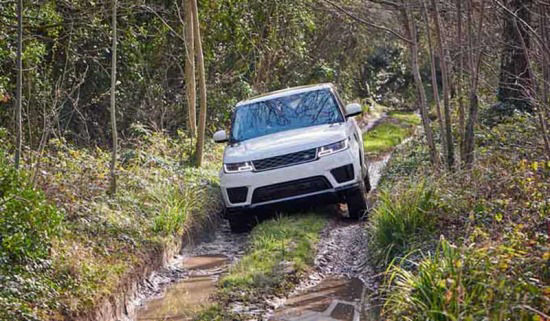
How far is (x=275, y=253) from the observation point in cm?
848

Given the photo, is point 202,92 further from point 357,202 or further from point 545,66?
point 545,66

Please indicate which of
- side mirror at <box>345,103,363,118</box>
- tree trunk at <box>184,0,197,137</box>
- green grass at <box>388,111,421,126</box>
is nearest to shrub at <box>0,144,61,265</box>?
side mirror at <box>345,103,363,118</box>

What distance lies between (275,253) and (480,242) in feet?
9.71

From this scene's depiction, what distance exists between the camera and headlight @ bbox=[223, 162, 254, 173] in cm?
1009

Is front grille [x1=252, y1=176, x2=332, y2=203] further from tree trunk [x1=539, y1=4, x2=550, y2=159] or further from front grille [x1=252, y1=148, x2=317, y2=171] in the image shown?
tree trunk [x1=539, y1=4, x2=550, y2=159]

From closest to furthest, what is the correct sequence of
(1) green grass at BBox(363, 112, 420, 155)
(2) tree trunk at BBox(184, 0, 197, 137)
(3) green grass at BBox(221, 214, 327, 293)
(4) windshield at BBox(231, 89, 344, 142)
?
1. (3) green grass at BBox(221, 214, 327, 293)
2. (4) windshield at BBox(231, 89, 344, 142)
3. (2) tree trunk at BBox(184, 0, 197, 137)
4. (1) green grass at BBox(363, 112, 420, 155)

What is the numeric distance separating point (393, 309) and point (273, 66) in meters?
17.5

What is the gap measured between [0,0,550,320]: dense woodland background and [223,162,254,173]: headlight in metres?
0.85

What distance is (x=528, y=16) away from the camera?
11.4m

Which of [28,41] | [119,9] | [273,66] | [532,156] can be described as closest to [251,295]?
[532,156]

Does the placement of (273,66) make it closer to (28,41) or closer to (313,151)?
(28,41)

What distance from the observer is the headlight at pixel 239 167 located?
10094 millimetres

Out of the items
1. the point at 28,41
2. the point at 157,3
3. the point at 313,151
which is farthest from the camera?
the point at 157,3

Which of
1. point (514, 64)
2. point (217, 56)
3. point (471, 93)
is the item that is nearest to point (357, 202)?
point (471, 93)
